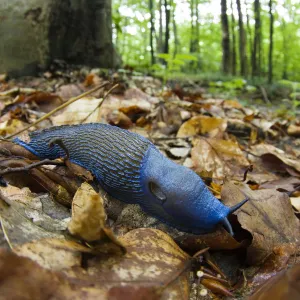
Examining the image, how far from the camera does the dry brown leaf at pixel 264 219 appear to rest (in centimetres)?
168

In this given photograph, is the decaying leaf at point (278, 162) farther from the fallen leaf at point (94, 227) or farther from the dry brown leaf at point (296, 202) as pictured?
the fallen leaf at point (94, 227)

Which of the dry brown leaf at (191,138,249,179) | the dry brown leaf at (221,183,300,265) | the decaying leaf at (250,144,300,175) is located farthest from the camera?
the decaying leaf at (250,144,300,175)

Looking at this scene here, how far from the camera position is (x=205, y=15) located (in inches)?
1043

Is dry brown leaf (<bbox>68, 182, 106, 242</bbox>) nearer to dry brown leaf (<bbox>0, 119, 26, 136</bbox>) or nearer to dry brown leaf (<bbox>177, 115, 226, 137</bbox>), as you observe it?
dry brown leaf (<bbox>0, 119, 26, 136</bbox>)

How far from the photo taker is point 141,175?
1.93m

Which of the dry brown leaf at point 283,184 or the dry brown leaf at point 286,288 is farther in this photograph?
the dry brown leaf at point 283,184

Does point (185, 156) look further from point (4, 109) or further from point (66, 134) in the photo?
point (4, 109)

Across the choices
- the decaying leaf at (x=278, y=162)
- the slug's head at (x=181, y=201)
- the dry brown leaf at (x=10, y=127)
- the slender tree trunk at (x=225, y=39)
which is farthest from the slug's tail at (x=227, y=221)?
the slender tree trunk at (x=225, y=39)

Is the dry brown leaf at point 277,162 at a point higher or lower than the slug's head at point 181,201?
lower

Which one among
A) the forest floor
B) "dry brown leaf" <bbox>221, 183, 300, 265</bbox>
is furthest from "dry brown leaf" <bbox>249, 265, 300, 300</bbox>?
"dry brown leaf" <bbox>221, 183, 300, 265</bbox>

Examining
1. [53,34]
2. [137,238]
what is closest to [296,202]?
[137,238]

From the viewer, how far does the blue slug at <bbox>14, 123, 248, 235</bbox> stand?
174 cm

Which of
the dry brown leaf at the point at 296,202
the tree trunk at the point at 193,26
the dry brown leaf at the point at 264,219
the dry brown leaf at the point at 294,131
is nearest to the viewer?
the dry brown leaf at the point at 264,219

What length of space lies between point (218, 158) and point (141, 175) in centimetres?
132
